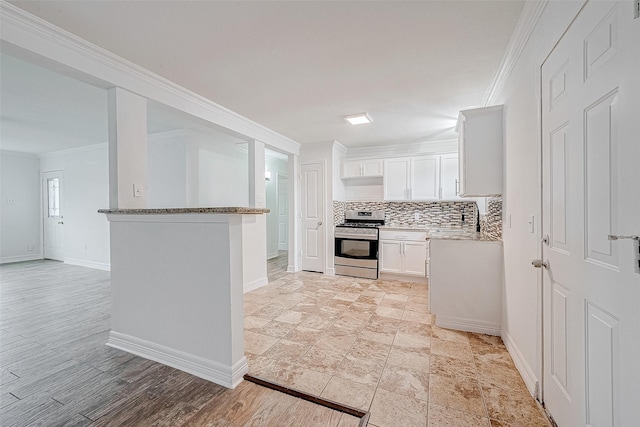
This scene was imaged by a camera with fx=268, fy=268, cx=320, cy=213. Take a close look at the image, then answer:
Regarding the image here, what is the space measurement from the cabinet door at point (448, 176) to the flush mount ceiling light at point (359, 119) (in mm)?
1704

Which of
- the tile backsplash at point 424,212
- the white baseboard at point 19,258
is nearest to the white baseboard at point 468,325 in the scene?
the tile backsplash at point 424,212

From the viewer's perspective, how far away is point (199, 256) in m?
1.84

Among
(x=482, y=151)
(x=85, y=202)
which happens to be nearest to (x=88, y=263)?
(x=85, y=202)

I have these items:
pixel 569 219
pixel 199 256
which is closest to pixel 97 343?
pixel 199 256

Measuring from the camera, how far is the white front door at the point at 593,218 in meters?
0.87

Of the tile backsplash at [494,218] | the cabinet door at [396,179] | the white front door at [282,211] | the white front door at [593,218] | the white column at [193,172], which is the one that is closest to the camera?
the white front door at [593,218]

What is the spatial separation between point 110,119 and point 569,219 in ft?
10.3

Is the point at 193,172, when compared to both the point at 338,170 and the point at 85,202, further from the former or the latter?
the point at 85,202

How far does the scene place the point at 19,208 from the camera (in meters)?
5.93

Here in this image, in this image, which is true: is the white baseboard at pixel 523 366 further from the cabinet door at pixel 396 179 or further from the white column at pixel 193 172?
the white column at pixel 193 172

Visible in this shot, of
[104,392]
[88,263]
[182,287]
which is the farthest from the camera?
[88,263]

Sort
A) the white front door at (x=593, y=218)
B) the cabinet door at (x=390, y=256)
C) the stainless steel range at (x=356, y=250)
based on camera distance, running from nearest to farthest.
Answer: the white front door at (x=593, y=218), the cabinet door at (x=390, y=256), the stainless steel range at (x=356, y=250)

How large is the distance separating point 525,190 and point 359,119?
7.25ft

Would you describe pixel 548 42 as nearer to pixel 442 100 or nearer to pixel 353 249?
pixel 442 100
